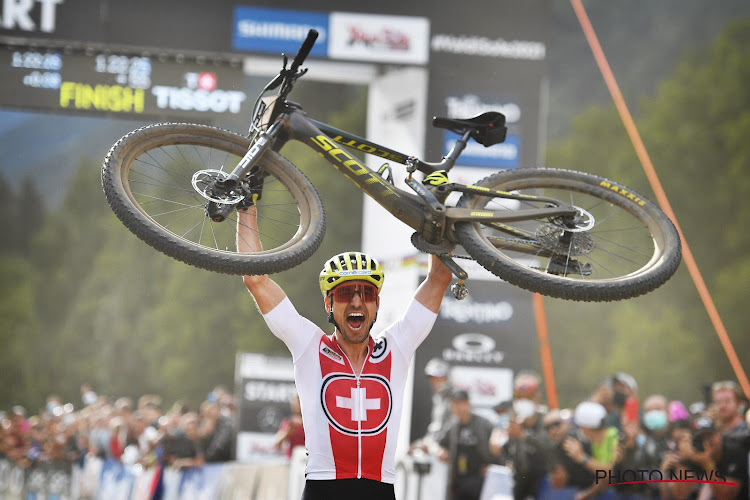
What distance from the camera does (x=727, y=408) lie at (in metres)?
8.04

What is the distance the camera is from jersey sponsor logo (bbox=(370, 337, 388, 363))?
4566 mm

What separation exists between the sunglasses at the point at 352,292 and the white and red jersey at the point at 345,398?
0.19 metres

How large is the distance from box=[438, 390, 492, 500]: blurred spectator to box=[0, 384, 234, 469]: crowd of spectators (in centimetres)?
298

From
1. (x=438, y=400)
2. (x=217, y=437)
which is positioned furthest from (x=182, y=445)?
(x=438, y=400)

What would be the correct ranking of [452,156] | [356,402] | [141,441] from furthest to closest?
[141,441]
[452,156]
[356,402]

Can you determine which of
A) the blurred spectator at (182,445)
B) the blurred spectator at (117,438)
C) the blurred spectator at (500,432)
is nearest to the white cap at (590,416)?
the blurred spectator at (500,432)

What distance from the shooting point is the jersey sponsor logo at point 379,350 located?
4.57 m

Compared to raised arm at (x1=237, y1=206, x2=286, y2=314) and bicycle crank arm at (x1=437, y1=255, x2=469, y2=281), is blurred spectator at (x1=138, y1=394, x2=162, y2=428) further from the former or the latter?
bicycle crank arm at (x1=437, y1=255, x2=469, y2=281)

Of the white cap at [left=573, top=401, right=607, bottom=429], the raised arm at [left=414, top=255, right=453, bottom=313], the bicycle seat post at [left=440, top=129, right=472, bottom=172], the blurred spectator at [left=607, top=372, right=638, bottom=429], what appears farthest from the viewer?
the blurred spectator at [left=607, top=372, right=638, bottom=429]

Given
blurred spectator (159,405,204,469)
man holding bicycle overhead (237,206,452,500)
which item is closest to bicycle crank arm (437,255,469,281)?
man holding bicycle overhead (237,206,452,500)

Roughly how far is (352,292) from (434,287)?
18.9 inches

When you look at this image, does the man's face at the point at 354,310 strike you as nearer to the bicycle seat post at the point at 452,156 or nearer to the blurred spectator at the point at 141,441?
the bicycle seat post at the point at 452,156

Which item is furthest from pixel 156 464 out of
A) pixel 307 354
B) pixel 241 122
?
pixel 307 354

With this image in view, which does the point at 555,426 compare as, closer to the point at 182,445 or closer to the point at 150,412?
the point at 182,445
